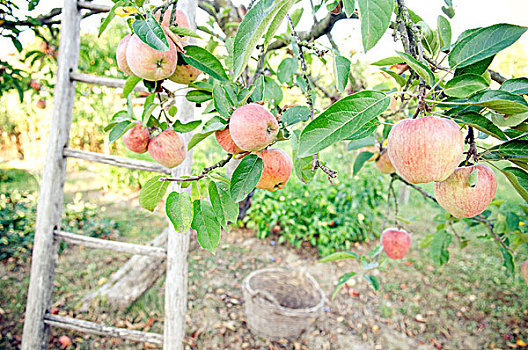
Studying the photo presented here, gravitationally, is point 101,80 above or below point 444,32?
below

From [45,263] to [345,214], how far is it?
2.69 meters

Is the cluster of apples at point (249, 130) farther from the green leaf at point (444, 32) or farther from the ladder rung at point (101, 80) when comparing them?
the ladder rung at point (101, 80)

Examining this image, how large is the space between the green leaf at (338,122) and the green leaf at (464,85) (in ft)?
0.36

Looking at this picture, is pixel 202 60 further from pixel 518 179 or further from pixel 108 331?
pixel 108 331

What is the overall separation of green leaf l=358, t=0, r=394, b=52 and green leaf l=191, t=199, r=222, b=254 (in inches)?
15.4

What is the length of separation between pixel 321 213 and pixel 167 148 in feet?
9.53

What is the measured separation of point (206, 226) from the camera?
0.61 m


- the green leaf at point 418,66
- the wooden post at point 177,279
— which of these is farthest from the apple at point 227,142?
the wooden post at point 177,279

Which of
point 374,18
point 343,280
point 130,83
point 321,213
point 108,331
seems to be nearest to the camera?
point 374,18

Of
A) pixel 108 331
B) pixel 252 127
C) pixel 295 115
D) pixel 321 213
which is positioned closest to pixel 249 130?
pixel 252 127

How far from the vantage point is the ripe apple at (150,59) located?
1.84 ft

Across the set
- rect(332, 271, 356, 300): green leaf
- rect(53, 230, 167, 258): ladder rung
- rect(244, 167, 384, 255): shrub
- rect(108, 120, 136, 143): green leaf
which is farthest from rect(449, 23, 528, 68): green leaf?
rect(244, 167, 384, 255): shrub

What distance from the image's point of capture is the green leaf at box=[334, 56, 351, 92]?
565 mm

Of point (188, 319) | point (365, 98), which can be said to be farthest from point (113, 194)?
point (365, 98)
